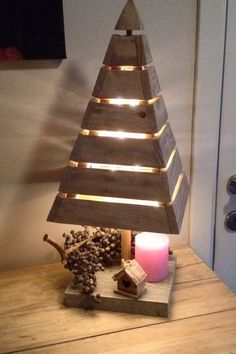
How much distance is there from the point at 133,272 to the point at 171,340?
5.7 inches

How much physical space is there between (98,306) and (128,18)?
0.55 metres

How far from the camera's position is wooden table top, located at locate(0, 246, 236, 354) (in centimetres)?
80

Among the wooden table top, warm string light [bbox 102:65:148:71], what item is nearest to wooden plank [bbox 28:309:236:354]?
the wooden table top

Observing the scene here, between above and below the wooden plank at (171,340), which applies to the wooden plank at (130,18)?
above

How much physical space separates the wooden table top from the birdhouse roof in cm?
7

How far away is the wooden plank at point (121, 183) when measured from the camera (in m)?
0.82

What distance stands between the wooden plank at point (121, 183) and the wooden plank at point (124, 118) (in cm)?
8

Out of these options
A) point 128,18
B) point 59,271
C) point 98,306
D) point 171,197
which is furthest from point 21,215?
point 128,18

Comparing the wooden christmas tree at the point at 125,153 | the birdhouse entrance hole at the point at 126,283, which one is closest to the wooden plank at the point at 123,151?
the wooden christmas tree at the point at 125,153

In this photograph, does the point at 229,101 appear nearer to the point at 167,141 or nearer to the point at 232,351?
the point at 167,141

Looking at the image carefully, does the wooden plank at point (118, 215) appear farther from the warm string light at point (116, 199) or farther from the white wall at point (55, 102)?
the white wall at point (55, 102)

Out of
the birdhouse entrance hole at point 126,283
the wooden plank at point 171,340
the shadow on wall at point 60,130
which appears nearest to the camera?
the wooden plank at point 171,340

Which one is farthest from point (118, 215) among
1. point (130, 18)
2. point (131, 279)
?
point (130, 18)

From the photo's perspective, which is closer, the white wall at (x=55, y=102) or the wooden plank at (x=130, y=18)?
the wooden plank at (x=130, y=18)
